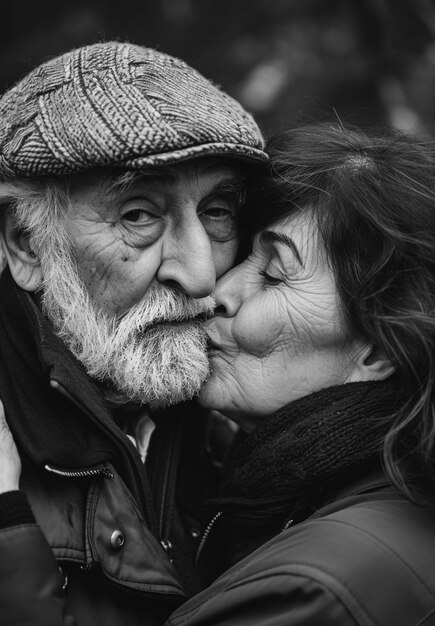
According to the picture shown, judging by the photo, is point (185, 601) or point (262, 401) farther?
point (262, 401)

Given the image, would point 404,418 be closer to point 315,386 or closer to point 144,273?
point 315,386

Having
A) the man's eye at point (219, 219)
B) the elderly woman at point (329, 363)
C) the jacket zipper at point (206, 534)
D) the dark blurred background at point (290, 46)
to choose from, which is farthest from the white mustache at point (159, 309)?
the dark blurred background at point (290, 46)

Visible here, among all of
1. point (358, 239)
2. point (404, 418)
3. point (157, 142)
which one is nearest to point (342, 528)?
point (404, 418)

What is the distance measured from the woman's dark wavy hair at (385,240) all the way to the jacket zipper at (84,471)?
0.75 m

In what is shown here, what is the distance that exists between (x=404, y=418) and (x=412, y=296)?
350 mm

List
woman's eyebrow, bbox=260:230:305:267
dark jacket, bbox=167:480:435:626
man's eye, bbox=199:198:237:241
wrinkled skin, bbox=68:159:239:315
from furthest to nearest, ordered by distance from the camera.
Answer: man's eye, bbox=199:198:237:241
woman's eyebrow, bbox=260:230:305:267
wrinkled skin, bbox=68:159:239:315
dark jacket, bbox=167:480:435:626

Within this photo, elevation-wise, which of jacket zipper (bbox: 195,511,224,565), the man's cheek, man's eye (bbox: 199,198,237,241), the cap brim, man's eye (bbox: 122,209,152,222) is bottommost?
jacket zipper (bbox: 195,511,224,565)

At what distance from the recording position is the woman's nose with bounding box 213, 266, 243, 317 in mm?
2355

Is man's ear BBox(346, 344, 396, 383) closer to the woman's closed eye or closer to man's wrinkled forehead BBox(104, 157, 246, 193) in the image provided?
the woman's closed eye

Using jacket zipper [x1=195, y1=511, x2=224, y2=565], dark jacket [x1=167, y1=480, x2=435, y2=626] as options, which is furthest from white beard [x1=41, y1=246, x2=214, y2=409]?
dark jacket [x1=167, y1=480, x2=435, y2=626]

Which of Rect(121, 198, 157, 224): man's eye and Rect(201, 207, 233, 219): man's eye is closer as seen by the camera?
Rect(121, 198, 157, 224): man's eye

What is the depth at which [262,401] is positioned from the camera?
2.25m

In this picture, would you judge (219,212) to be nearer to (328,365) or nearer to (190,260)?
(190,260)

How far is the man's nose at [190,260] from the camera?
2184 mm
